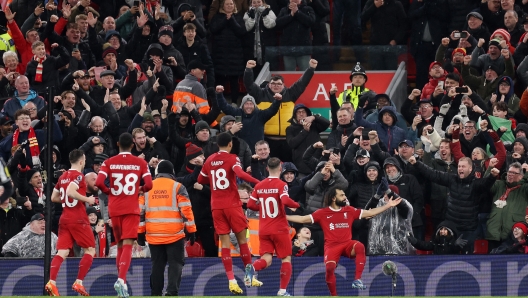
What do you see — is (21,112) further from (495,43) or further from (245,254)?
(495,43)

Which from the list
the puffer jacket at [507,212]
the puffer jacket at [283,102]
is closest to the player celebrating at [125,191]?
the puffer jacket at [507,212]

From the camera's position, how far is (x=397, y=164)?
18.4 meters

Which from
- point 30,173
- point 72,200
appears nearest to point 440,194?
point 72,200

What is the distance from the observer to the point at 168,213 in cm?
1661

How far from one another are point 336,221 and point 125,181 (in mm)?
3107

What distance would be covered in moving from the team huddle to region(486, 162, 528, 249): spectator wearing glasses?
1798mm

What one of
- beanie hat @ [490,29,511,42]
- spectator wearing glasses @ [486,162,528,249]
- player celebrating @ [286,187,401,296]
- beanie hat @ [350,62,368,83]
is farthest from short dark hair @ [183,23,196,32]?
spectator wearing glasses @ [486,162,528,249]

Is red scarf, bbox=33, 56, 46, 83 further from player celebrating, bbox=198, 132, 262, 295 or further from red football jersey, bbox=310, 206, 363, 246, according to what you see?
red football jersey, bbox=310, 206, 363, 246

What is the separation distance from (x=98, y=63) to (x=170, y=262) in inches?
255

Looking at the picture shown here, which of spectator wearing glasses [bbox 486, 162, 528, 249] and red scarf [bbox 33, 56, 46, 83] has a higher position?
red scarf [bbox 33, 56, 46, 83]

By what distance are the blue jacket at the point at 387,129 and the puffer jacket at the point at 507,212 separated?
6.85 feet

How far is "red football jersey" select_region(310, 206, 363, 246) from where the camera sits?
16969 millimetres

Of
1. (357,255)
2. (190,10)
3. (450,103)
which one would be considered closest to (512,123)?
(450,103)

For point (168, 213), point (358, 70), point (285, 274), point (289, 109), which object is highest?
point (358, 70)
